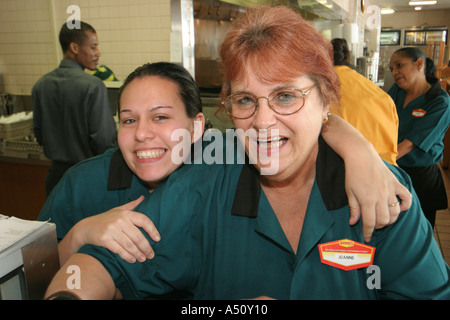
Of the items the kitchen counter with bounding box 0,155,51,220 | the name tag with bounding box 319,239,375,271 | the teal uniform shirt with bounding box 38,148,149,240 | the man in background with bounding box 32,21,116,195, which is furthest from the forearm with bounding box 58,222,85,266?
the kitchen counter with bounding box 0,155,51,220

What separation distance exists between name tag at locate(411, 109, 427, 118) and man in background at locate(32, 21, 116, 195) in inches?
99.5

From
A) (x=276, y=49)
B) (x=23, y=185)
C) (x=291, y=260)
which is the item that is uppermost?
(x=276, y=49)

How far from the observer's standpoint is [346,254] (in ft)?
3.48

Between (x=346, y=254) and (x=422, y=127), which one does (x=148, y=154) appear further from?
(x=422, y=127)

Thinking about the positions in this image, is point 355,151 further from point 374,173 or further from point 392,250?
point 392,250

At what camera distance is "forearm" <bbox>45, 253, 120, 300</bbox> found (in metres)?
0.89

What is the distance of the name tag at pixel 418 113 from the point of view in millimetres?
3055

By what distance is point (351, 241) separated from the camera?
1.08 meters

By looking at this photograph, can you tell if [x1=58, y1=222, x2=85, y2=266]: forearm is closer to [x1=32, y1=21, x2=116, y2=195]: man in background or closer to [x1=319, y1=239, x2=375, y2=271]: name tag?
[x1=319, y1=239, x2=375, y2=271]: name tag

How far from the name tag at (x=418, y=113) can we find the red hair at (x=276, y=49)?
2.30 metres

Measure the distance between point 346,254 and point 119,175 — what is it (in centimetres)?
95

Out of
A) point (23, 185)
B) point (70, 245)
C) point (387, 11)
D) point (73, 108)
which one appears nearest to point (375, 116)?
point (70, 245)

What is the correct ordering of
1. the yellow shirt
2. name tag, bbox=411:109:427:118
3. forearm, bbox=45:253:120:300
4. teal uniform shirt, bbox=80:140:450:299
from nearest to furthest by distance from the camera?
forearm, bbox=45:253:120:300 → teal uniform shirt, bbox=80:140:450:299 → the yellow shirt → name tag, bbox=411:109:427:118

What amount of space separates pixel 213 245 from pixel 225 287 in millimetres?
137
